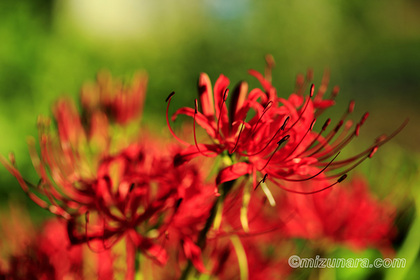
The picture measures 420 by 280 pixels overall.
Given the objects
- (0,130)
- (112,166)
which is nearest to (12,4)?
(0,130)

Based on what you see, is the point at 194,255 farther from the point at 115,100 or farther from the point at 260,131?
the point at 115,100

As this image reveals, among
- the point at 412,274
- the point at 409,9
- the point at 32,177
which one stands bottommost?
the point at 32,177

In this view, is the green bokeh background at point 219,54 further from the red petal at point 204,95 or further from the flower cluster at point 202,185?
the red petal at point 204,95

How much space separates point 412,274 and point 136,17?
5.38 metres

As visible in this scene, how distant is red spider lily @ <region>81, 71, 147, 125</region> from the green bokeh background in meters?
0.38

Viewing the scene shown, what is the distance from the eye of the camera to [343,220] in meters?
0.76

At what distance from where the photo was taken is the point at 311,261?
690 mm

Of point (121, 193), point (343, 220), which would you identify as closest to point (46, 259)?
point (121, 193)

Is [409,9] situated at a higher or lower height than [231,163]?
higher

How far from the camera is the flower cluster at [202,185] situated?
1.62 ft

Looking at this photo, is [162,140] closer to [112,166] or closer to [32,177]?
[112,166]

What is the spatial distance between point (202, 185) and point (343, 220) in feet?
1.03

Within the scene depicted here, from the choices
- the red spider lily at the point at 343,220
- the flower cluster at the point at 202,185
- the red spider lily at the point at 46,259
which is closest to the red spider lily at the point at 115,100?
the flower cluster at the point at 202,185

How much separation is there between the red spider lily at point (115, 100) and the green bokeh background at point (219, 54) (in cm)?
38
